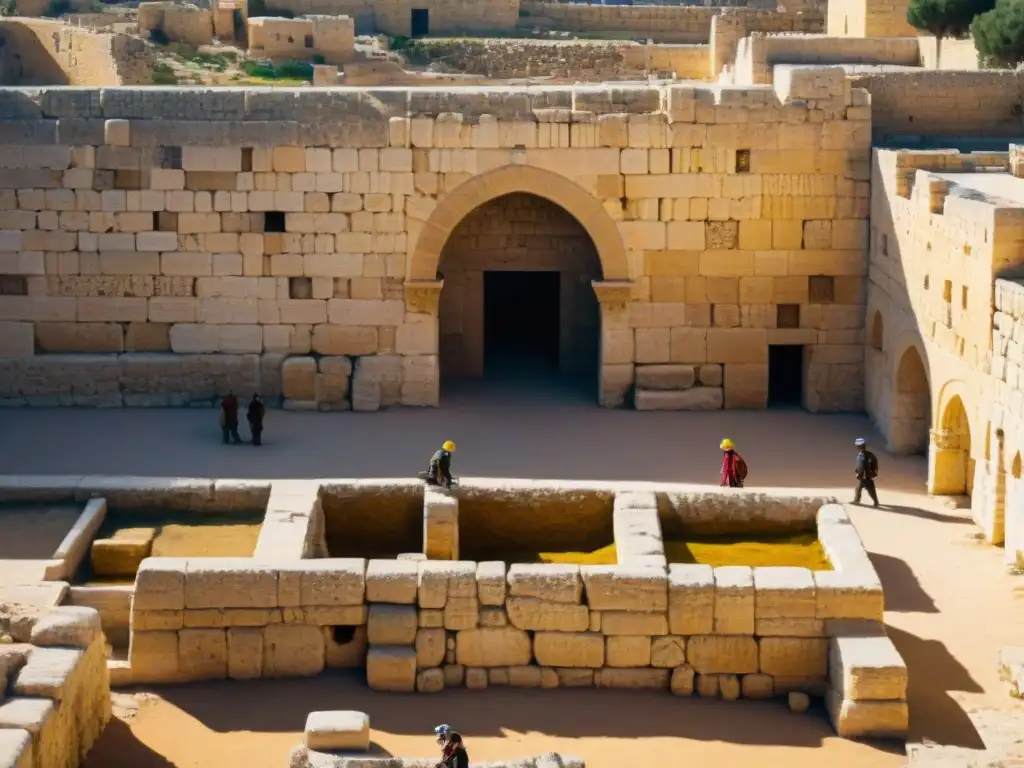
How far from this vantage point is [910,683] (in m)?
19.1

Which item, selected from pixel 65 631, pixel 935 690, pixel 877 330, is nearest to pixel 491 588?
pixel 65 631

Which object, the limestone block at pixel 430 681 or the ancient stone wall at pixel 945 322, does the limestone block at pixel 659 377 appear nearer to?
the ancient stone wall at pixel 945 322

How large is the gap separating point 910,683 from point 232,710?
248 inches

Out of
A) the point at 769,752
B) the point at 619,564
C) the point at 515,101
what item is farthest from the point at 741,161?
the point at 769,752

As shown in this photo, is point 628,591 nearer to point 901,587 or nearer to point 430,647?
point 430,647

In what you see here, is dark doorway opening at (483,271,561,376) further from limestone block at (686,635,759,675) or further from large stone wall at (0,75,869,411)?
limestone block at (686,635,759,675)

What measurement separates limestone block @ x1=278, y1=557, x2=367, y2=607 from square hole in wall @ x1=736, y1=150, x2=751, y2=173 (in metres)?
11.1

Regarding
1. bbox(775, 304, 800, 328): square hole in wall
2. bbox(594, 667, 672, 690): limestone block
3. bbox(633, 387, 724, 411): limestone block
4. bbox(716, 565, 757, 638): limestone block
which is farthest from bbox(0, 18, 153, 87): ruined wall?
bbox(716, 565, 757, 638): limestone block

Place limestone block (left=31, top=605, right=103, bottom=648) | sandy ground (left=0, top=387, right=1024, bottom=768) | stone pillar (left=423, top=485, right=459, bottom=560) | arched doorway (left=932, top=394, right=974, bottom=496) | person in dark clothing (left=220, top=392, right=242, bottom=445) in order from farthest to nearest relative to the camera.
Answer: person in dark clothing (left=220, top=392, right=242, bottom=445), arched doorway (left=932, top=394, right=974, bottom=496), stone pillar (left=423, top=485, right=459, bottom=560), sandy ground (left=0, top=387, right=1024, bottom=768), limestone block (left=31, top=605, right=103, bottom=648)

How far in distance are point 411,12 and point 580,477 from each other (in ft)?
93.7

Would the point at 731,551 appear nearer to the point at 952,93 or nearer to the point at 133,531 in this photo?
the point at 133,531

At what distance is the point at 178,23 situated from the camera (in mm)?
46562

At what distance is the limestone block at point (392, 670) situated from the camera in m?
19.0

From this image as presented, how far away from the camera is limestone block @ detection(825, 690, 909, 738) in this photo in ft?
59.3
